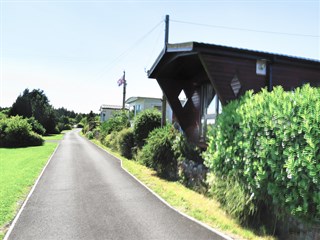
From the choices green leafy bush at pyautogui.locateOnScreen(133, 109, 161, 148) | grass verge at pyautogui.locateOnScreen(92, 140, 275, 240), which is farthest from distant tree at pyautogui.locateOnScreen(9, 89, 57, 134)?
grass verge at pyautogui.locateOnScreen(92, 140, 275, 240)

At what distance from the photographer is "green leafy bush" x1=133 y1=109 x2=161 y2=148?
1969 centimetres

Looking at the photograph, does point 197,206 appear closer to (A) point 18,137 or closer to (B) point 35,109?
(A) point 18,137

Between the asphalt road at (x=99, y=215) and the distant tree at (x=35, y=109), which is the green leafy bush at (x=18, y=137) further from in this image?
the asphalt road at (x=99, y=215)

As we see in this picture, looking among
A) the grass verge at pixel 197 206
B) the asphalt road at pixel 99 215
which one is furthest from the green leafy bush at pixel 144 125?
the asphalt road at pixel 99 215

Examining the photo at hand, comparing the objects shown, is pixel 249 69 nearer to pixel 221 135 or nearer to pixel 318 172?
pixel 221 135

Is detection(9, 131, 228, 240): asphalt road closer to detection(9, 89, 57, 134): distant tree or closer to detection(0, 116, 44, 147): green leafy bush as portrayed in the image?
detection(0, 116, 44, 147): green leafy bush

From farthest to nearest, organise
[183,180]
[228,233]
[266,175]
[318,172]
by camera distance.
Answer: [183,180], [228,233], [266,175], [318,172]

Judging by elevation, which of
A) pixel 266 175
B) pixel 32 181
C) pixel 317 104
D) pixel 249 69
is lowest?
pixel 32 181

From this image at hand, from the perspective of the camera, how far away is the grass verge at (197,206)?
257 inches

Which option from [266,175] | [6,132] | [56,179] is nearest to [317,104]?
[266,175]

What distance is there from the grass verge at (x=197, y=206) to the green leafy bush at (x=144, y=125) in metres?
6.61

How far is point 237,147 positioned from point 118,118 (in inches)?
1131

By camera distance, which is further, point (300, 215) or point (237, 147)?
point (237, 147)

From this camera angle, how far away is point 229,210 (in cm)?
732
